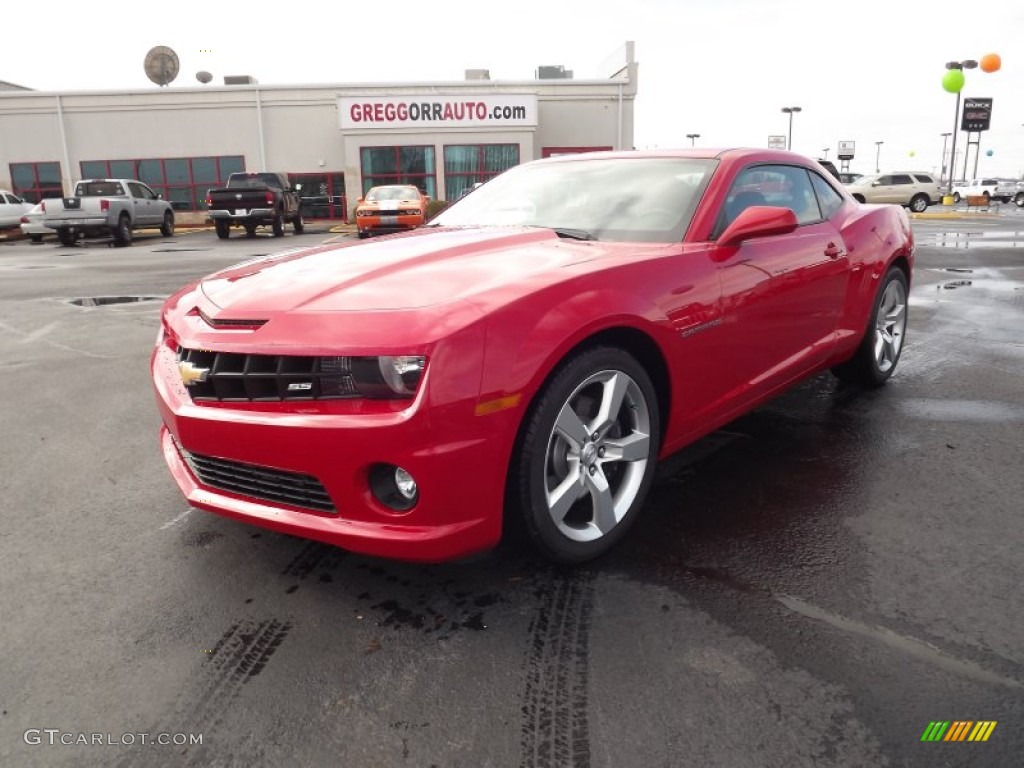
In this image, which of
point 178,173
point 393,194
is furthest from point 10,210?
point 393,194

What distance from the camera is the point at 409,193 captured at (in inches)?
854

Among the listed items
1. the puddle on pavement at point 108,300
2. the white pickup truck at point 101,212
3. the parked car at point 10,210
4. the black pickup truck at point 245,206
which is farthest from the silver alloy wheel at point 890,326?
the parked car at point 10,210

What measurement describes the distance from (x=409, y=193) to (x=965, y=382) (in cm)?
1841

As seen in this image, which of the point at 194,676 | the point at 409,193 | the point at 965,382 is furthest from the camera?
the point at 409,193

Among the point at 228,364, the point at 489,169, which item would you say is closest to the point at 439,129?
the point at 489,169

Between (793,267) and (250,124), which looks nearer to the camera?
(793,267)

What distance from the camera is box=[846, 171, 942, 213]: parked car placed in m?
35.8

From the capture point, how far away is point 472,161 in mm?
31578

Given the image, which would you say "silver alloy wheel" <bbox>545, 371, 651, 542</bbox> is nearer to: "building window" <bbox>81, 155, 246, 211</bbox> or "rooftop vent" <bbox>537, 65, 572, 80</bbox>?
"building window" <bbox>81, 155, 246, 211</bbox>

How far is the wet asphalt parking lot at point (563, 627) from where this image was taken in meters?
1.89

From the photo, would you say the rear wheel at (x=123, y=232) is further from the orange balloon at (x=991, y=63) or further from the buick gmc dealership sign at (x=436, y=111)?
the orange balloon at (x=991, y=63)

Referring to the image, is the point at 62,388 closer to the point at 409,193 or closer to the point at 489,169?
the point at 409,193

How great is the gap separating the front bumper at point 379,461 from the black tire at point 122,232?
20617 mm

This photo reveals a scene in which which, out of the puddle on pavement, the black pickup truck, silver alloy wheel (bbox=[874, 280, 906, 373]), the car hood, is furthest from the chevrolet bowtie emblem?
the black pickup truck
